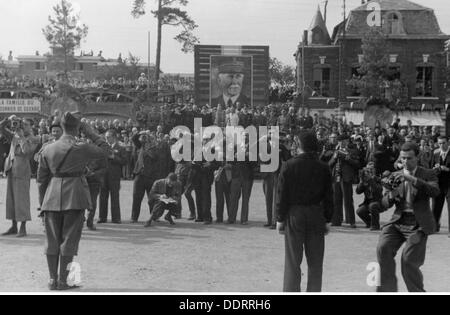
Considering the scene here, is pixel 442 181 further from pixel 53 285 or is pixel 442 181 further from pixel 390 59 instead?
pixel 390 59

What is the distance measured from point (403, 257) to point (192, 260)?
3282mm

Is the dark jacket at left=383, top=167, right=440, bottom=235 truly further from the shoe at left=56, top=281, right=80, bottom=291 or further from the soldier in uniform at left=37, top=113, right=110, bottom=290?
the shoe at left=56, top=281, right=80, bottom=291

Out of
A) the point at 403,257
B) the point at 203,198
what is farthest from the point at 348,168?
the point at 403,257

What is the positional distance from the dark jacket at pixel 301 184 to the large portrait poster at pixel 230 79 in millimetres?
23716

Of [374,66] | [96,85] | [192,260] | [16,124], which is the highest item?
[374,66]

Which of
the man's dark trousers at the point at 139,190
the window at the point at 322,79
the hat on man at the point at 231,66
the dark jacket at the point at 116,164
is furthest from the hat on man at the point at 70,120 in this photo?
the window at the point at 322,79

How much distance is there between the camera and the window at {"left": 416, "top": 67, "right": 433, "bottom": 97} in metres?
39.0

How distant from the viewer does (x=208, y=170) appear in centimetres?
1408

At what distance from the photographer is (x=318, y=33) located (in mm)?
43125

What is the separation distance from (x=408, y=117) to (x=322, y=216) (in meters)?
31.6

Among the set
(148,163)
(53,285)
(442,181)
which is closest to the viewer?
(53,285)

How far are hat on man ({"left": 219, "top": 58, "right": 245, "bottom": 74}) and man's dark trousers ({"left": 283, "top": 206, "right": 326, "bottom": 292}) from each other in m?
24.3

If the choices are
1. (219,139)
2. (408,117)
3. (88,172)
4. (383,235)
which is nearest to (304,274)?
(383,235)
